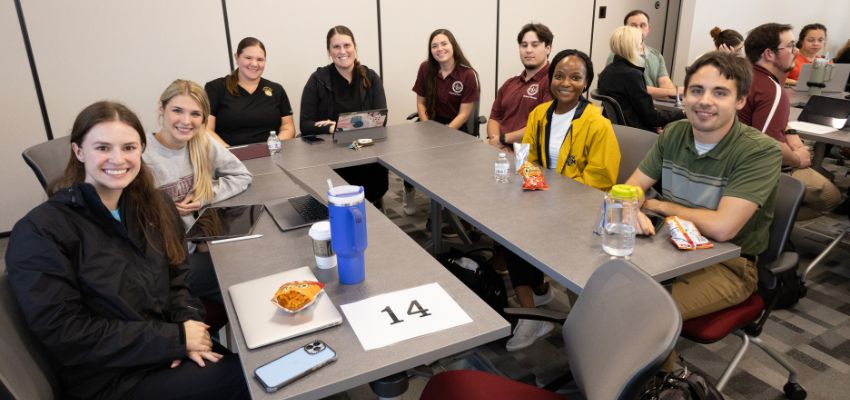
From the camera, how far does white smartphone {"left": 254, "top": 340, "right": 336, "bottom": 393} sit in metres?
1.03

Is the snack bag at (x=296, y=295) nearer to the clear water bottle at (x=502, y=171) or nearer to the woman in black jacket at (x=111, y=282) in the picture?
the woman in black jacket at (x=111, y=282)

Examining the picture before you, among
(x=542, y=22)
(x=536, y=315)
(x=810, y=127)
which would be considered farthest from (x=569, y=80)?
(x=542, y=22)

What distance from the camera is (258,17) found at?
413 centimetres

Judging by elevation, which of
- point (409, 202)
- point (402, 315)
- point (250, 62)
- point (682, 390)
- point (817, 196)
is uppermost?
point (250, 62)

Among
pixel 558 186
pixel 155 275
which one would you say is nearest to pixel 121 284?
pixel 155 275

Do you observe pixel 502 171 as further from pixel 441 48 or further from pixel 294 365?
pixel 441 48

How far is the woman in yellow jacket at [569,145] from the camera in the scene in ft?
7.54

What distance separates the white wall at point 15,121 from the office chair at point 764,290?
398 centimetres

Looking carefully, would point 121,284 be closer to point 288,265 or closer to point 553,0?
point 288,265

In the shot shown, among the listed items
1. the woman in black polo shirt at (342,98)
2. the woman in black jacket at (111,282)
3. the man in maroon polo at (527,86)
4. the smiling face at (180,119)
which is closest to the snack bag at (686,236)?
the woman in black jacket at (111,282)

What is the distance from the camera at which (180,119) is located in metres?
1.99

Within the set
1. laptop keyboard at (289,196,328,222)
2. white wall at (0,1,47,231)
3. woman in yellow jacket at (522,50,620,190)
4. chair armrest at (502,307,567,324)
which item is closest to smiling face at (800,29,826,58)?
woman in yellow jacket at (522,50,620,190)

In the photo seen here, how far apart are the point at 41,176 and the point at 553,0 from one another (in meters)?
4.77

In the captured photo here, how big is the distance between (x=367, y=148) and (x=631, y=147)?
142 centimetres
